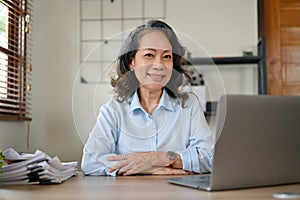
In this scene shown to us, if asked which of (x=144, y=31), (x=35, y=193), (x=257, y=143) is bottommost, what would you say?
(x=35, y=193)

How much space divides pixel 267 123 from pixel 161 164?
0.59 m

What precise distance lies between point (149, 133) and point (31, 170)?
1.53 feet

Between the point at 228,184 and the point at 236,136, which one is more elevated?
the point at 236,136

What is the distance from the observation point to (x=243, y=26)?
321 cm

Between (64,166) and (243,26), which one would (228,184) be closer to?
(64,166)

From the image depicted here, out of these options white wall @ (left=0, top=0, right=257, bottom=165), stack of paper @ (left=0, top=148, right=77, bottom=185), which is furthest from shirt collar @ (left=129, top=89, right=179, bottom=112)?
white wall @ (left=0, top=0, right=257, bottom=165)

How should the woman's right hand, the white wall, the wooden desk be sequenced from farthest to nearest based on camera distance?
the white wall, the woman's right hand, the wooden desk

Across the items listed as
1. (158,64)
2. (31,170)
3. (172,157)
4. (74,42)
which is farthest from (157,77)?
(74,42)

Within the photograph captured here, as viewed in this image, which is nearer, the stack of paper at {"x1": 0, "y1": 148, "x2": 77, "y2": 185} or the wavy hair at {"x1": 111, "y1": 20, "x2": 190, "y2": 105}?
the stack of paper at {"x1": 0, "y1": 148, "x2": 77, "y2": 185}

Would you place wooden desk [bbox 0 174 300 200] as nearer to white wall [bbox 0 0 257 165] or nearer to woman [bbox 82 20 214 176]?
woman [bbox 82 20 214 176]

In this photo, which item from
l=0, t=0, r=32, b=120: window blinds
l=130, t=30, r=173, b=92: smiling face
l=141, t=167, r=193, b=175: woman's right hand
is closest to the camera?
l=130, t=30, r=173, b=92: smiling face

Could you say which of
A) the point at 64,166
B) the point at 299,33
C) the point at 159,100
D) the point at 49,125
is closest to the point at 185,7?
the point at 299,33

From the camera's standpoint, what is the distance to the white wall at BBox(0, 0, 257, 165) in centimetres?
317

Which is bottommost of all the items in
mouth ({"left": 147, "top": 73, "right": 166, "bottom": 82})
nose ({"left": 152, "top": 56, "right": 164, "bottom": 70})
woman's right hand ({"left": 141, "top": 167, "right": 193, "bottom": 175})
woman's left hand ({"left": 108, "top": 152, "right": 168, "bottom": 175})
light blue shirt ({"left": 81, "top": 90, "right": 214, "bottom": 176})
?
woman's right hand ({"left": 141, "top": 167, "right": 193, "bottom": 175})
